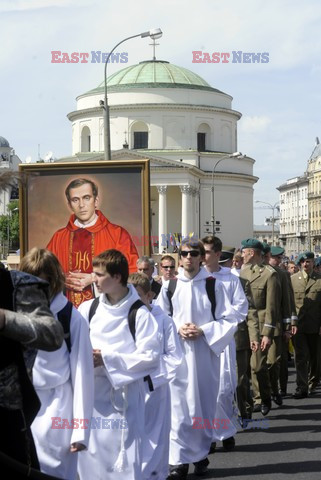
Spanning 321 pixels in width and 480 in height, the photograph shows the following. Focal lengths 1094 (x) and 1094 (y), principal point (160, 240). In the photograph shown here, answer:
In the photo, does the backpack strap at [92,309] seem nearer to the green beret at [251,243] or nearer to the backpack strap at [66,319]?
the backpack strap at [66,319]

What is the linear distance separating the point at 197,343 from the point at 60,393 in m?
3.79

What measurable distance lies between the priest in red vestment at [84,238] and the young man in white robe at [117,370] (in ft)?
20.4

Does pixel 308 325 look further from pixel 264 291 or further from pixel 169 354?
pixel 169 354

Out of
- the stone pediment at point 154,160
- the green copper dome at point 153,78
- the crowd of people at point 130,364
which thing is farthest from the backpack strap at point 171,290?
the green copper dome at point 153,78

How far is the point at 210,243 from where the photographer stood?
10734 mm

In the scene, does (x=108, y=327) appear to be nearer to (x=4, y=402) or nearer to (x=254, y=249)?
(x=4, y=402)

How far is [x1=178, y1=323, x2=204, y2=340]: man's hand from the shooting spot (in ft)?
30.6

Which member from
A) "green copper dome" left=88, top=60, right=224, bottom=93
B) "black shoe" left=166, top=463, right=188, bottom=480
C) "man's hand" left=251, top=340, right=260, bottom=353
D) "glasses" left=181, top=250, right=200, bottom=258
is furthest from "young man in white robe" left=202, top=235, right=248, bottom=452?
"green copper dome" left=88, top=60, right=224, bottom=93

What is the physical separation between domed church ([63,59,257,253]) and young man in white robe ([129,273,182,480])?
8849cm

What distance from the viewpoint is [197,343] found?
31.2ft

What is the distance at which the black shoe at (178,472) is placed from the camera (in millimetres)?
8875

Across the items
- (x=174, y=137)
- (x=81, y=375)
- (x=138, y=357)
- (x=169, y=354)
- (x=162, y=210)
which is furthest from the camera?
(x=174, y=137)

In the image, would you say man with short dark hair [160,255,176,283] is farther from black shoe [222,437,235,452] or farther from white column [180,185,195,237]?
white column [180,185,195,237]

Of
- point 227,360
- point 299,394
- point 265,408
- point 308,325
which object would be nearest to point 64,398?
point 227,360
